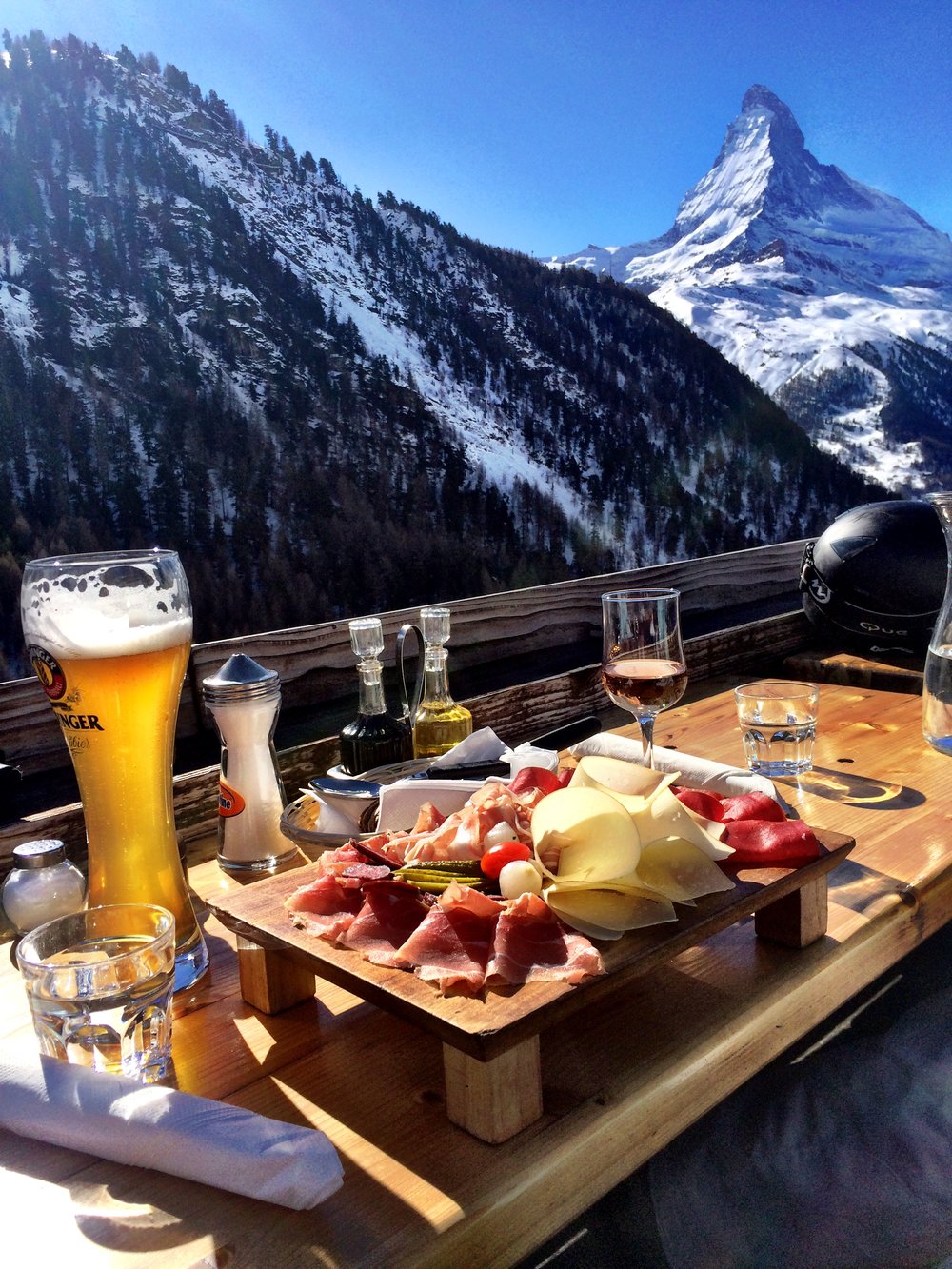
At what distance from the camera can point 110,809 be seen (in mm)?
821

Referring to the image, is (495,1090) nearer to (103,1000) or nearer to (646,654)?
(103,1000)

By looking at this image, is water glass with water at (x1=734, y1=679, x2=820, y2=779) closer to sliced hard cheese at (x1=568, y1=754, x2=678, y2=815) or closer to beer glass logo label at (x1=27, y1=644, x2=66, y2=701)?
sliced hard cheese at (x1=568, y1=754, x2=678, y2=815)

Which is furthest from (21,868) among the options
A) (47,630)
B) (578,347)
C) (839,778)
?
(578,347)

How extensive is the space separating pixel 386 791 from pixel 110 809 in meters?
0.30

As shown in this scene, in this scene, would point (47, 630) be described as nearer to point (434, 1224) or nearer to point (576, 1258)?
point (434, 1224)

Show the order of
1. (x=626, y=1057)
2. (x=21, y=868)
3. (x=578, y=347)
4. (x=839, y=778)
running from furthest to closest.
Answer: (x=578, y=347)
(x=839, y=778)
(x=21, y=868)
(x=626, y=1057)

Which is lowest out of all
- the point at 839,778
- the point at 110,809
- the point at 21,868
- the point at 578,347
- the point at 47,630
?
the point at 839,778

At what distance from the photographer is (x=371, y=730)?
137cm

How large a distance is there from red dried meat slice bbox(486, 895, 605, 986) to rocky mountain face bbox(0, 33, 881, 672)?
5523mm

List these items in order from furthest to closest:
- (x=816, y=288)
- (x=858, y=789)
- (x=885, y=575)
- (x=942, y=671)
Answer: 1. (x=816, y=288)
2. (x=885, y=575)
3. (x=942, y=671)
4. (x=858, y=789)

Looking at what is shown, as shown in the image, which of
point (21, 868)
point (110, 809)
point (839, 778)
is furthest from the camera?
point (839, 778)

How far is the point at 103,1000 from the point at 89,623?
0.31 metres

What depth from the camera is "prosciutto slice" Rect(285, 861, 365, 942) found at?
725 millimetres

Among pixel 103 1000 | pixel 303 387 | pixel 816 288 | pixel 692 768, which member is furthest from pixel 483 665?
pixel 816 288
